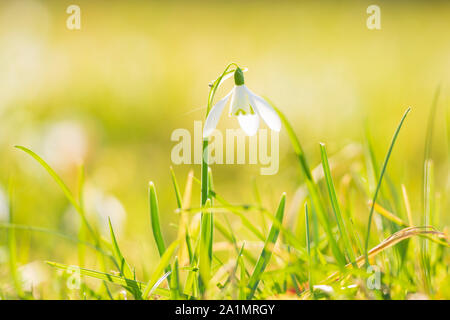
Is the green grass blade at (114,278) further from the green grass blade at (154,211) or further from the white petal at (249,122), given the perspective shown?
the white petal at (249,122)

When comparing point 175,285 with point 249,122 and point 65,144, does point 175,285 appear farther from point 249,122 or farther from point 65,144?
point 65,144

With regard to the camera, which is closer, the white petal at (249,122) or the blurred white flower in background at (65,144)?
the white petal at (249,122)

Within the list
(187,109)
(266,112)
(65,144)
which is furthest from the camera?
(187,109)

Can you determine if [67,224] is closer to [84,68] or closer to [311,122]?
[311,122]

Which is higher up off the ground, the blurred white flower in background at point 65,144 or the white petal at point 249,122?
the white petal at point 249,122

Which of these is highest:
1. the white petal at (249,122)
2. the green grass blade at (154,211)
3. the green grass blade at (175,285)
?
the white petal at (249,122)

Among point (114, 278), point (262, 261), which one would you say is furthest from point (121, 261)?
point (262, 261)

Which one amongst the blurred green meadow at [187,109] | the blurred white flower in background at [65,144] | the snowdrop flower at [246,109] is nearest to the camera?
the snowdrop flower at [246,109]

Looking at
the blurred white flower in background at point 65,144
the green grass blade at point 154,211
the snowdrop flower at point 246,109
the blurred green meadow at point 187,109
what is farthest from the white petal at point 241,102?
the blurred white flower in background at point 65,144

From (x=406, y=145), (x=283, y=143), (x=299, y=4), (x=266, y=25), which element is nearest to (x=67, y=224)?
(x=283, y=143)
